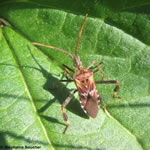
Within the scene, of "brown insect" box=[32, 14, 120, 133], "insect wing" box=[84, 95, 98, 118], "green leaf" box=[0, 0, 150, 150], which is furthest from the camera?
"brown insect" box=[32, 14, 120, 133]

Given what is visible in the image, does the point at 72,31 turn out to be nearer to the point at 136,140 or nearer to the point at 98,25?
the point at 98,25

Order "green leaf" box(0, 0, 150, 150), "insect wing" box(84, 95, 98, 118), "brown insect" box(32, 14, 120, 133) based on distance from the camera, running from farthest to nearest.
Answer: "brown insect" box(32, 14, 120, 133)
"insect wing" box(84, 95, 98, 118)
"green leaf" box(0, 0, 150, 150)

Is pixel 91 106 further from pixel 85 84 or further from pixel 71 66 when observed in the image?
pixel 71 66

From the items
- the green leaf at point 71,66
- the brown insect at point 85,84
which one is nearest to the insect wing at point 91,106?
the brown insect at point 85,84

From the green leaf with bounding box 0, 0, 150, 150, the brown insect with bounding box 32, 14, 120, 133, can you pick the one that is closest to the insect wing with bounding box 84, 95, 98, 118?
the brown insect with bounding box 32, 14, 120, 133

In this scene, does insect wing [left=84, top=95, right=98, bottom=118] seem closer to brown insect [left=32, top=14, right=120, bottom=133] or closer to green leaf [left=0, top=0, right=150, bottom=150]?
brown insect [left=32, top=14, right=120, bottom=133]

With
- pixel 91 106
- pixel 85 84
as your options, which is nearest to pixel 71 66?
pixel 85 84

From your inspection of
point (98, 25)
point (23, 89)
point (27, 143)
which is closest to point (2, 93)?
point (23, 89)

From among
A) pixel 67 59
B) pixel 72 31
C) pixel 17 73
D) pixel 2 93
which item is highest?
pixel 72 31
